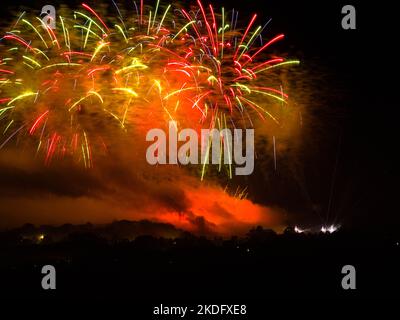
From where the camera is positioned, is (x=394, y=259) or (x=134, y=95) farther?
(x=394, y=259)

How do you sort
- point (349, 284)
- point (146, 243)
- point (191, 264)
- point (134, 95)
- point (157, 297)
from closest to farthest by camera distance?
point (157, 297)
point (349, 284)
point (134, 95)
point (191, 264)
point (146, 243)
